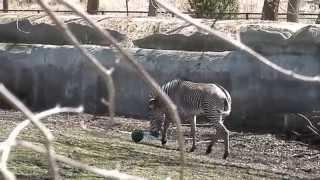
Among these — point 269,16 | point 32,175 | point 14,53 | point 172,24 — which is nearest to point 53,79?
point 14,53

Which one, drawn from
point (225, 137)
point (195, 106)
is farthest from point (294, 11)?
point (225, 137)

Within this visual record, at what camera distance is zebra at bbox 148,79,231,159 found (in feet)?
29.9

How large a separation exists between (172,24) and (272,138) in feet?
12.9

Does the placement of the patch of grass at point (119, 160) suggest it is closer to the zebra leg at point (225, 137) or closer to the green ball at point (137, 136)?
the green ball at point (137, 136)

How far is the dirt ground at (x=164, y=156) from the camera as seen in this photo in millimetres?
6955

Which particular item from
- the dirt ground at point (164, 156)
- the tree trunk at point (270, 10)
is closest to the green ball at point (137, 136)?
the dirt ground at point (164, 156)

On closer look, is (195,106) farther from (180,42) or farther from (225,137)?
(180,42)

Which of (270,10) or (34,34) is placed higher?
(270,10)

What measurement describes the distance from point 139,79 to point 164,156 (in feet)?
13.4

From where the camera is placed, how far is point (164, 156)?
8055 millimetres

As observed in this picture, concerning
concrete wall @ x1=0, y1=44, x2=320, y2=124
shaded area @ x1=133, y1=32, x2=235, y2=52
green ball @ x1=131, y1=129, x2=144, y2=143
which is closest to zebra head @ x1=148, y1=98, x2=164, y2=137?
green ball @ x1=131, y1=129, x2=144, y2=143

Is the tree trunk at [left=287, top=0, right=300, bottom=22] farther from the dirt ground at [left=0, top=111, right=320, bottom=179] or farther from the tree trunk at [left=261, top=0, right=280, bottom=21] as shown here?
the dirt ground at [left=0, top=111, right=320, bottom=179]

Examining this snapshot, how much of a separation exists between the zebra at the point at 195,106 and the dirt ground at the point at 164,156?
0.71 ft

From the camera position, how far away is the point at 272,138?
9992mm
